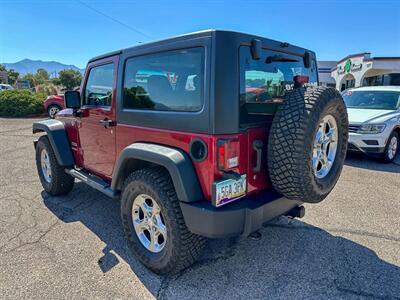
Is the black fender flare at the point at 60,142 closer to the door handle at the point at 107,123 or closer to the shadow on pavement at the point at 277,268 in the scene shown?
the shadow on pavement at the point at 277,268

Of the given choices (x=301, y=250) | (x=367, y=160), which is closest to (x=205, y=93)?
(x=301, y=250)

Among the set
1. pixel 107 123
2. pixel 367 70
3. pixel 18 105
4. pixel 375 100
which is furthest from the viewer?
pixel 367 70

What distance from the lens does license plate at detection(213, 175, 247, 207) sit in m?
2.18

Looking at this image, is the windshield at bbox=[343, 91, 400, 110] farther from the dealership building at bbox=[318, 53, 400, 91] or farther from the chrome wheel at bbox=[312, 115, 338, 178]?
the dealership building at bbox=[318, 53, 400, 91]

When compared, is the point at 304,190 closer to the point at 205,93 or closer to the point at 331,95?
the point at 331,95

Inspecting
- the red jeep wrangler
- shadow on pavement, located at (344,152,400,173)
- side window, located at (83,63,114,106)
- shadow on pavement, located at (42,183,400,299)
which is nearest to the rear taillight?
the red jeep wrangler

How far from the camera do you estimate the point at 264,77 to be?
2.62m

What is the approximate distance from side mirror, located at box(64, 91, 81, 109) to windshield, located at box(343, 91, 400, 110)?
6800mm

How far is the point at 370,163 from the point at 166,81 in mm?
5874

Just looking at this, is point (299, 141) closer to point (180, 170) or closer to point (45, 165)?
point (180, 170)

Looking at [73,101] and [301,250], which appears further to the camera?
[73,101]

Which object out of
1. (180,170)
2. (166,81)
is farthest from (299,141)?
(166,81)

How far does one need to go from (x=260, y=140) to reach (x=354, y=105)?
21.3ft

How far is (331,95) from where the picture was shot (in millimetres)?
2436
